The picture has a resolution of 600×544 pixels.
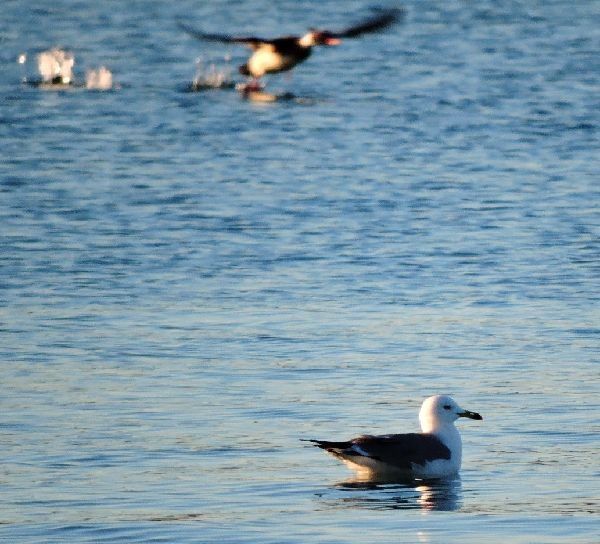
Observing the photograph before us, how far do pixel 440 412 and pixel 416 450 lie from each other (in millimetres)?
400

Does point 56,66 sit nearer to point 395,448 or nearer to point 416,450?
point 416,450

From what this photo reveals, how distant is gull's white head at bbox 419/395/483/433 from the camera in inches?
451

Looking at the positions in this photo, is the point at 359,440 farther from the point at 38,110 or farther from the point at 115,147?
the point at 38,110

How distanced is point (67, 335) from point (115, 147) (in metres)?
12.6

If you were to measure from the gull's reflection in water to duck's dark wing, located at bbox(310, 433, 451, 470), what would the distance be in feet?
0.50

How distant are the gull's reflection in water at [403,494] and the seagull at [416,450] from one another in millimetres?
74

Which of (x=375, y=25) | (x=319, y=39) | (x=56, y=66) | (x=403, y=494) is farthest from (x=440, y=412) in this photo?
(x=56, y=66)

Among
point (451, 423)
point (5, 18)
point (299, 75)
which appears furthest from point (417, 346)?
point (5, 18)

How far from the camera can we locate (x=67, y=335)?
14.4 m

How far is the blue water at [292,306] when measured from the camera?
1016 cm

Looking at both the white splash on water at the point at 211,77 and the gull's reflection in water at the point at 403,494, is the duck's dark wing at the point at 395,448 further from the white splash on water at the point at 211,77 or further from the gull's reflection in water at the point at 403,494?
the white splash on water at the point at 211,77

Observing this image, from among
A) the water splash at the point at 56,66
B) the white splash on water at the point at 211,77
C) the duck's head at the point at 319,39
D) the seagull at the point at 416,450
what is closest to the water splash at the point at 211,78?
the white splash on water at the point at 211,77

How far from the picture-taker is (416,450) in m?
11.2

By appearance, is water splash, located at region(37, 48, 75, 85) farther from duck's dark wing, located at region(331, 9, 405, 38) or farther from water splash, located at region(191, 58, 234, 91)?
duck's dark wing, located at region(331, 9, 405, 38)
